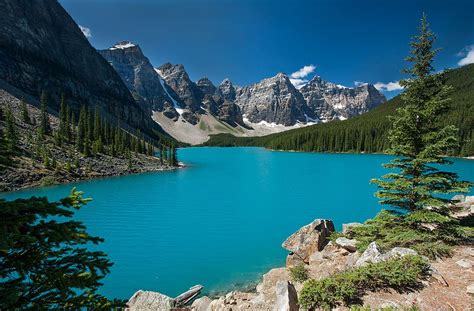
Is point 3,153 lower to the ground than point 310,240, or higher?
higher

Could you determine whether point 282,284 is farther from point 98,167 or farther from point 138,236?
point 98,167

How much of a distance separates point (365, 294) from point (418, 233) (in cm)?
597

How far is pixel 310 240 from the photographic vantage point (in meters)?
17.4

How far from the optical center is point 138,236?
79.4 feet

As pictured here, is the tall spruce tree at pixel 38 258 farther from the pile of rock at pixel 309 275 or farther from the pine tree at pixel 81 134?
the pine tree at pixel 81 134

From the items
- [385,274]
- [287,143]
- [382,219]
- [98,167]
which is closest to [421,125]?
[382,219]

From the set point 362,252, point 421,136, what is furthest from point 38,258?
point 421,136

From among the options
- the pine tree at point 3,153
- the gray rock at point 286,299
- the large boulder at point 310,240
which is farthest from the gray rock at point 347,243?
the pine tree at point 3,153

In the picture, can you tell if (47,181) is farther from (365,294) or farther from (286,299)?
(365,294)

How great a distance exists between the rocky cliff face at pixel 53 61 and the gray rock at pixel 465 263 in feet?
467

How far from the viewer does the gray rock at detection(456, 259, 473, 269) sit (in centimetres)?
984

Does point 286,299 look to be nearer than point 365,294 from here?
Yes

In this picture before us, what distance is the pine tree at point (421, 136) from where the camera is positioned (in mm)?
12680

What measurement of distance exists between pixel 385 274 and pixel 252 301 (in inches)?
Answer: 194
